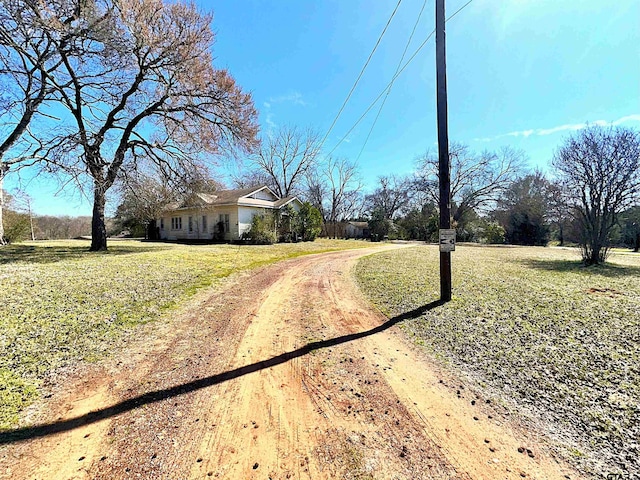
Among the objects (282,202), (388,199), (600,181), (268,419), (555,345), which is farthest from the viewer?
(388,199)

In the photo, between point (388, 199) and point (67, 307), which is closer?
point (67, 307)

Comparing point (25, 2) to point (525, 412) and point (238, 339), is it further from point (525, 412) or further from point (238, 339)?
point (525, 412)

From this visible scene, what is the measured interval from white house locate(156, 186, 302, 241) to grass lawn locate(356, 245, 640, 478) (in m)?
14.0

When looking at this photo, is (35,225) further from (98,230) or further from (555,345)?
(555,345)

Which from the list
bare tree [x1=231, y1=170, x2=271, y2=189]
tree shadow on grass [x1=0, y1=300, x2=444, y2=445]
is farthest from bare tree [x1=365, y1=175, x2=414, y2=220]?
tree shadow on grass [x1=0, y1=300, x2=444, y2=445]

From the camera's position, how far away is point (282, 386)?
2607 mm

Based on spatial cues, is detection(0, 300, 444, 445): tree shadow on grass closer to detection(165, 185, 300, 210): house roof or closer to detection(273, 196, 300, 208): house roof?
detection(165, 185, 300, 210): house roof

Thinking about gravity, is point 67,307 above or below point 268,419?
above

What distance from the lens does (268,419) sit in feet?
7.10

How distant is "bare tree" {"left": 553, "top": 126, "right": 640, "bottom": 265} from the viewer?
9625 millimetres

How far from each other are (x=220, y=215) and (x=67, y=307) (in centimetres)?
1585

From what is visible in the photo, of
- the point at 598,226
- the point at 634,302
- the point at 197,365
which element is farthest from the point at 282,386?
the point at 598,226

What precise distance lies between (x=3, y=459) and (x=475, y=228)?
1313 inches

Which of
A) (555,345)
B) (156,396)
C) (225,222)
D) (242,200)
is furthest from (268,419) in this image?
(225,222)
